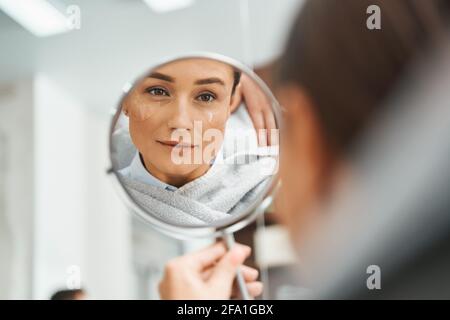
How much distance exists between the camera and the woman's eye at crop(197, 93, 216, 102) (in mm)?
954

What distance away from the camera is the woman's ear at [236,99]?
0.93 m

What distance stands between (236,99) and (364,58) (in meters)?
0.31

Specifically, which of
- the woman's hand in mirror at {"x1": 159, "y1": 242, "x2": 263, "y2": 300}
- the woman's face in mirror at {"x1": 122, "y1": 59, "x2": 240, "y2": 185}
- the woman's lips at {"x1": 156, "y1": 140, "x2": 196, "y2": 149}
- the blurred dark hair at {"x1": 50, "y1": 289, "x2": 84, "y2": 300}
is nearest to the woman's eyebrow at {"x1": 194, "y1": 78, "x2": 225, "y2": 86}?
the woman's face in mirror at {"x1": 122, "y1": 59, "x2": 240, "y2": 185}

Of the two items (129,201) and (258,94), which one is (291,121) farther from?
(129,201)

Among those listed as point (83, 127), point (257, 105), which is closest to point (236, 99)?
point (257, 105)

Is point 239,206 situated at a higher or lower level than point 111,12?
lower

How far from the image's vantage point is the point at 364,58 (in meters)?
1.08

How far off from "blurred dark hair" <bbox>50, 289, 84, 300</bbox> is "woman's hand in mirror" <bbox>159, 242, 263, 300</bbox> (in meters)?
0.20

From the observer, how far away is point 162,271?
42.8 inches

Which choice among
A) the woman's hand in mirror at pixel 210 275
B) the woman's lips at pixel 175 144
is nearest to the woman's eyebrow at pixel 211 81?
the woman's lips at pixel 175 144

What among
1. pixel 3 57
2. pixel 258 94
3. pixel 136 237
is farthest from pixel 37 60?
pixel 258 94

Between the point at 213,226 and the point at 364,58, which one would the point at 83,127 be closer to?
the point at 213,226

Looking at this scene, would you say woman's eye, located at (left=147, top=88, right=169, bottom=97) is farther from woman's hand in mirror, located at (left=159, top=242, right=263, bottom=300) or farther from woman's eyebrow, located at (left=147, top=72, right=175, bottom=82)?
woman's hand in mirror, located at (left=159, top=242, right=263, bottom=300)

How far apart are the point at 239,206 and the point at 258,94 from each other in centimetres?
19
